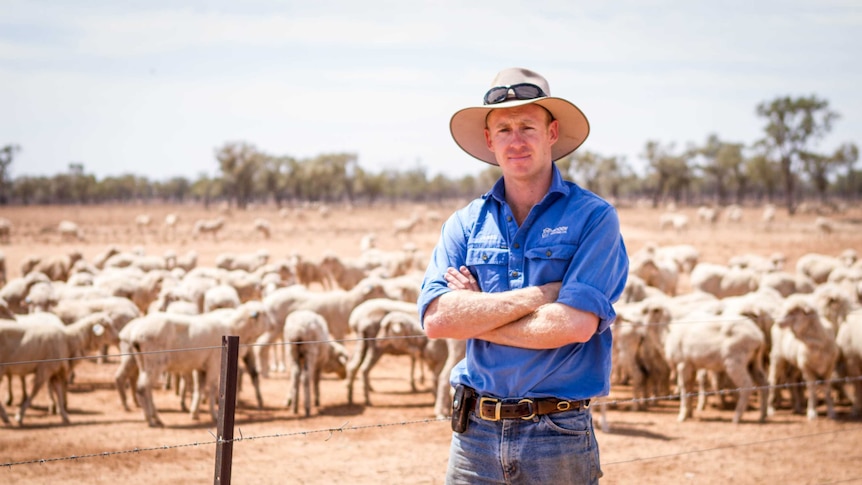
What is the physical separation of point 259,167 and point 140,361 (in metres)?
75.9

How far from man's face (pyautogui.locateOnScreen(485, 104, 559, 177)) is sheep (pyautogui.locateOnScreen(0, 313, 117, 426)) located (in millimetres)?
8822

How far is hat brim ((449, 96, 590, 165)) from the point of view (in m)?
3.29

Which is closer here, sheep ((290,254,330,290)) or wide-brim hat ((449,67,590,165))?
wide-brim hat ((449,67,590,165))

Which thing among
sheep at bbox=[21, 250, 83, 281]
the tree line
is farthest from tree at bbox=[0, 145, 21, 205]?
sheep at bbox=[21, 250, 83, 281]

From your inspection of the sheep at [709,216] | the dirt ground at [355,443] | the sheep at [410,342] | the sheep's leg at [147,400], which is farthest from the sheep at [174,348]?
the sheep at [709,216]

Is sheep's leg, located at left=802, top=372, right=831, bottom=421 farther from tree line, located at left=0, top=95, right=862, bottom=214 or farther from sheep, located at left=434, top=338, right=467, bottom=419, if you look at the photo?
tree line, located at left=0, top=95, right=862, bottom=214

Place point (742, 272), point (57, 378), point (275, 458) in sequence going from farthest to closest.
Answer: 1. point (742, 272)
2. point (57, 378)
3. point (275, 458)

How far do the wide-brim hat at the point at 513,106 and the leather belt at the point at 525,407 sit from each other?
1.23 metres

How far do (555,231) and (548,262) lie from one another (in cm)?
14

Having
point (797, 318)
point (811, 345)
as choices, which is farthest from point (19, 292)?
point (811, 345)

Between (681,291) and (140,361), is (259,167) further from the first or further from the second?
(140,361)

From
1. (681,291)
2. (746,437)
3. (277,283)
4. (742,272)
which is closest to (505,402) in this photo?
(746,437)

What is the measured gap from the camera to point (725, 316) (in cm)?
1182

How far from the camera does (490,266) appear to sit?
130 inches
